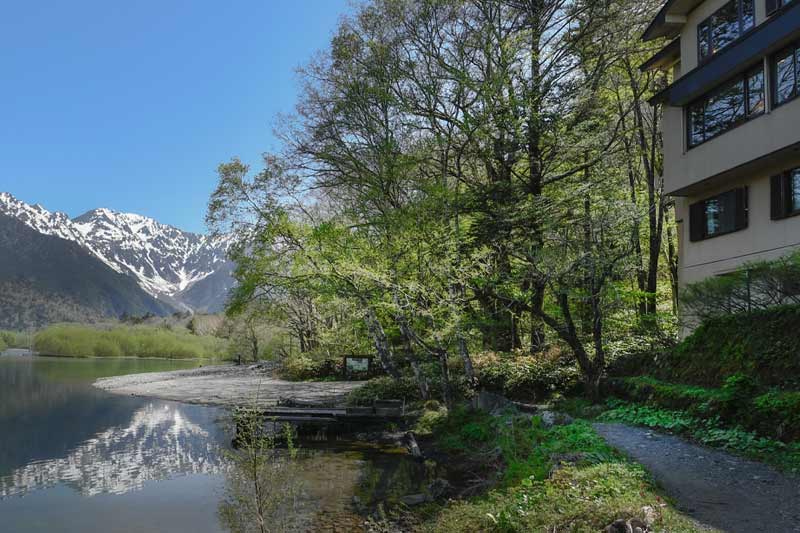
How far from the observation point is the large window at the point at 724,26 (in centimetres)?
1457

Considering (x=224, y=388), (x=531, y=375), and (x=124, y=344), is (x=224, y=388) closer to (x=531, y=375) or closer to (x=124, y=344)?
(x=531, y=375)

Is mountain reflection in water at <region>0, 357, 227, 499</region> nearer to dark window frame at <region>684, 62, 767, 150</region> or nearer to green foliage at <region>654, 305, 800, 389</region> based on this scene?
green foliage at <region>654, 305, 800, 389</region>

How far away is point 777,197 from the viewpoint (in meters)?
13.7

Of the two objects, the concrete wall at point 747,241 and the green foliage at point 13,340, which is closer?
the concrete wall at point 747,241

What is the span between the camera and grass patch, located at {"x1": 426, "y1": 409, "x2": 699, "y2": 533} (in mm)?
5820

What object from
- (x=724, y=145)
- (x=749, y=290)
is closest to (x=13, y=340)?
(x=724, y=145)

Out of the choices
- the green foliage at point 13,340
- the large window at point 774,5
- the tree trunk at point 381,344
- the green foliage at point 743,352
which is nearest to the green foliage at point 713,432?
the green foliage at point 743,352

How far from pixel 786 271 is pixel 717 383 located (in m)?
2.45

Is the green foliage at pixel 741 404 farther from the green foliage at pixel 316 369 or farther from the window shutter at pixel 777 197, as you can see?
the green foliage at pixel 316 369

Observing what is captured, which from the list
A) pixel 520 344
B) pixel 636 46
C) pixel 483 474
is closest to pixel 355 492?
pixel 483 474

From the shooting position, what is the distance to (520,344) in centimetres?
2131

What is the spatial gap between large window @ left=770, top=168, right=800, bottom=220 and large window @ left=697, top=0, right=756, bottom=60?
414cm

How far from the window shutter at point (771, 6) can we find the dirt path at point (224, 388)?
1895cm

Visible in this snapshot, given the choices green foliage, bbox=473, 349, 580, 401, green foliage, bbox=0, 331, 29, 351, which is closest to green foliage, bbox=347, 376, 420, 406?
green foliage, bbox=473, 349, 580, 401
